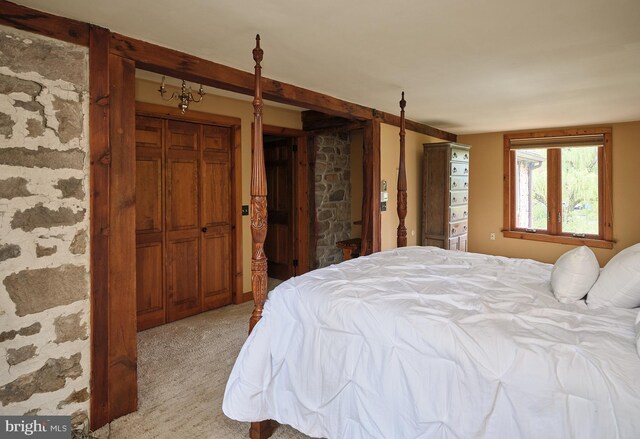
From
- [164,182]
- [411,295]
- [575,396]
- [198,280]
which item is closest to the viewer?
[575,396]

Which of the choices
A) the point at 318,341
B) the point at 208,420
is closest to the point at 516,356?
the point at 318,341

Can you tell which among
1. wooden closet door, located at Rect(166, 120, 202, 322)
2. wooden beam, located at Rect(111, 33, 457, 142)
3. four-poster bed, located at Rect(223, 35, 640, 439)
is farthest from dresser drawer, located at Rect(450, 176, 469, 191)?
wooden closet door, located at Rect(166, 120, 202, 322)

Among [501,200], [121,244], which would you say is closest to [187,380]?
[121,244]

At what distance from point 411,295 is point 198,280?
2.86 meters

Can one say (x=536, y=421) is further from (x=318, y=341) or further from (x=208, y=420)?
(x=208, y=420)

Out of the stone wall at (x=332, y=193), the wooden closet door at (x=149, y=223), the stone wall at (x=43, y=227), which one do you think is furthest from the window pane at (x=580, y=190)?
the stone wall at (x=43, y=227)

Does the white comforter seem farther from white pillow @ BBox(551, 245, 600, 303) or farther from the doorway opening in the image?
the doorway opening

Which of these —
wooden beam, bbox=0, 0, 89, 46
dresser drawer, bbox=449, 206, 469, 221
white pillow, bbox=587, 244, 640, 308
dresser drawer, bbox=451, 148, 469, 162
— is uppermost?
wooden beam, bbox=0, 0, 89, 46

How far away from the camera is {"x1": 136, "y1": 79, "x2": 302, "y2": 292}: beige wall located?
11.4 feet

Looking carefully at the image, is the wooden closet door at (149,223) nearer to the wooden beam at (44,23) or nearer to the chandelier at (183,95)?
the chandelier at (183,95)

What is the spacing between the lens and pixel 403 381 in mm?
1533

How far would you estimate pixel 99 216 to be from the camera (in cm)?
209

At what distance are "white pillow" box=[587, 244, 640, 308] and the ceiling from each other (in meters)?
1.31

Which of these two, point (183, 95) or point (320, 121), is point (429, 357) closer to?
point (183, 95)
